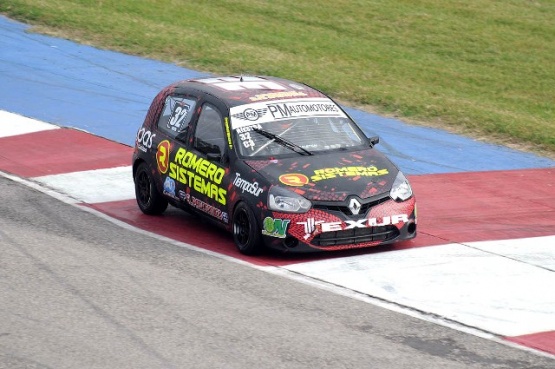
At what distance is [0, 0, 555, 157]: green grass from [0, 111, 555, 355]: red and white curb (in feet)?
14.5

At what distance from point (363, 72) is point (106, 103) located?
210 inches

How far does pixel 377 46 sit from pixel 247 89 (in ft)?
39.7

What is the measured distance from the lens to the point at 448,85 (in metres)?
21.0

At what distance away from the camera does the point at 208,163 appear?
11.7 meters

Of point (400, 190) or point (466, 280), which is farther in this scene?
point (400, 190)

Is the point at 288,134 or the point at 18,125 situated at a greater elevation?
the point at 288,134

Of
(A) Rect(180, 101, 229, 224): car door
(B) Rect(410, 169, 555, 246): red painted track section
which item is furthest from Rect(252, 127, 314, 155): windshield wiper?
(B) Rect(410, 169, 555, 246): red painted track section

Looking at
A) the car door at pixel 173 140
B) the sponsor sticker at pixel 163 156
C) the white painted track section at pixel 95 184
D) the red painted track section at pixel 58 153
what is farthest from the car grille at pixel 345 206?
the red painted track section at pixel 58 153

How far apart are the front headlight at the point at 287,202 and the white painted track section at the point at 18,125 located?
6.99 metres

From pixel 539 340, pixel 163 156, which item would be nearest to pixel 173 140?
pixel 163 156

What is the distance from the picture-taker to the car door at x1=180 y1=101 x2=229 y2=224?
11.4 meters

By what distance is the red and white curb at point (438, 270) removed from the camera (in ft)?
30.2

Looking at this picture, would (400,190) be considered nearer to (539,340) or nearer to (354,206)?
(354,206)

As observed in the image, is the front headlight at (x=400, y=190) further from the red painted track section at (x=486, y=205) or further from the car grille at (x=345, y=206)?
the red painted track section at (x=486, y=205)
